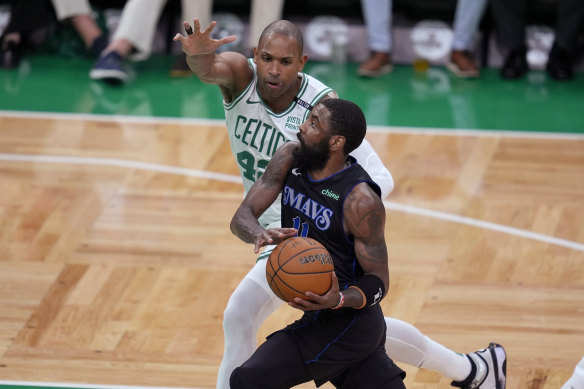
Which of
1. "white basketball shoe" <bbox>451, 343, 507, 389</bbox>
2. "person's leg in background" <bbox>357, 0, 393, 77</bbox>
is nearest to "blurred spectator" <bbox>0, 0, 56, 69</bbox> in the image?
"person's leg in background" <bbox>357, 0, 393, 77</bbox>

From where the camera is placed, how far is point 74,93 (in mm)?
9406

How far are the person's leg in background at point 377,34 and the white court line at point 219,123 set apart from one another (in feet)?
4.56

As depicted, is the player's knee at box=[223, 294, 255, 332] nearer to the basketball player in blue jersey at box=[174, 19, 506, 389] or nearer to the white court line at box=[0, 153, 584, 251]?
the basketball player in blue jersey at box=[174, 19, 506, 389]

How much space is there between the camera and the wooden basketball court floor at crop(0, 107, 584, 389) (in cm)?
539

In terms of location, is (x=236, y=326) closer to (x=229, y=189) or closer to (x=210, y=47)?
(x=210, y=47)

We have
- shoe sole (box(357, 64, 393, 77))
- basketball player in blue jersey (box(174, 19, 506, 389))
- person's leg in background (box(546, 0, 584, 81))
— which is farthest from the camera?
shoe sole (box(357, 64, 393, 77))

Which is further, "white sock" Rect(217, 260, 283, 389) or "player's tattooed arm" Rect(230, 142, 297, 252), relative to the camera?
"white sock" Rect(217, 260, 283, 389)

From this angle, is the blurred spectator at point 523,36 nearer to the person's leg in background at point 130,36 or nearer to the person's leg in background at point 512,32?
the person's leg in background at point 512,32

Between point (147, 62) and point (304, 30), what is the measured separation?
1691 mm

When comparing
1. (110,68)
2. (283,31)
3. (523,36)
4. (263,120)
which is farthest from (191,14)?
(283,31)

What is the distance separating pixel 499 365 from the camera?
488 cm

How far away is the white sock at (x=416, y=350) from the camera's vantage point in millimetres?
4570

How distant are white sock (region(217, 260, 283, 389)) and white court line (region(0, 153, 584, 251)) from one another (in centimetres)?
288

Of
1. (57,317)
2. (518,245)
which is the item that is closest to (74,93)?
(57,317)
